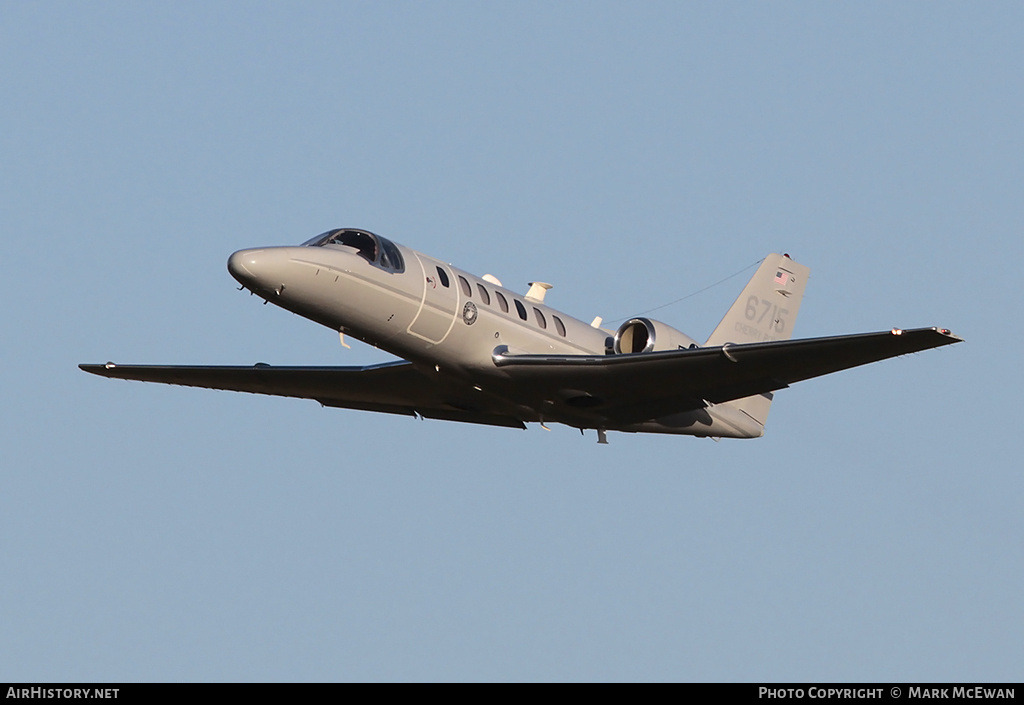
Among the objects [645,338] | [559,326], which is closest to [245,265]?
[559,326]

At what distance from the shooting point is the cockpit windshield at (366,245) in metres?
25.2

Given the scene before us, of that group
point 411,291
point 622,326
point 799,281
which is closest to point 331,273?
point 411,291

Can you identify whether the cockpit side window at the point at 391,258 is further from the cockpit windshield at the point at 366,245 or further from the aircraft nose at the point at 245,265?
the aircraft nose at the point at 245,265

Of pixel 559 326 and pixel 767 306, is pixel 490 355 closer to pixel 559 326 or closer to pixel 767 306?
pixel 559 326

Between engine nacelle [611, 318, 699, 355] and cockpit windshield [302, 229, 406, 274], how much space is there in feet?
16.2

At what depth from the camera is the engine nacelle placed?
2777 cm

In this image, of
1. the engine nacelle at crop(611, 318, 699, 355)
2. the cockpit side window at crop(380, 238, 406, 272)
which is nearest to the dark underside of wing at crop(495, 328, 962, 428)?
the engine nacelle at crop(611, 318, 699, 355)

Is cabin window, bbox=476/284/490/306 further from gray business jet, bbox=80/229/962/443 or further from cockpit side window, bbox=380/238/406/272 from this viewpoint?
cockpit side window, bbox=380/238/406/272

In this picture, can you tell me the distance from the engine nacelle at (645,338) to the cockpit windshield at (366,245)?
4.93 meters
